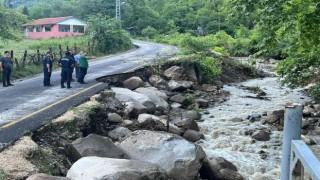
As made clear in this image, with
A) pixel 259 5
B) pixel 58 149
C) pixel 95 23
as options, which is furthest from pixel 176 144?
pixel 95 23

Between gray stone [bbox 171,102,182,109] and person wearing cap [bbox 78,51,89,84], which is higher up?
person wearing cap [bbox 78,51,89,84]

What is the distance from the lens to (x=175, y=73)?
21.5m

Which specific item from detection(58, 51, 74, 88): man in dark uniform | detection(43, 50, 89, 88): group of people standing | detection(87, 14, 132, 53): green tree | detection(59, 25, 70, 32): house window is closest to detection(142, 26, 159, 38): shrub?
detection(59, 25, 70, 32): house window

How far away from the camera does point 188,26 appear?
239 ft

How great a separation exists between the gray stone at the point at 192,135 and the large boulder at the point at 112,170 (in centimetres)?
521

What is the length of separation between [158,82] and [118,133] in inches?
368

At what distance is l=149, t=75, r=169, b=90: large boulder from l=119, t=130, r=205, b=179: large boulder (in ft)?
33.5

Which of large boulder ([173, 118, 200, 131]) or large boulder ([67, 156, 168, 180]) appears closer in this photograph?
large boulder ([67, 156, 168, 180])

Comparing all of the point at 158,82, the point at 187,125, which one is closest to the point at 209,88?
the point at 158,82

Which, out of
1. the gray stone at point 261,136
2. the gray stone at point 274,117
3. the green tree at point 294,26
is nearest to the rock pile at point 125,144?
the gray stone at point 261,136

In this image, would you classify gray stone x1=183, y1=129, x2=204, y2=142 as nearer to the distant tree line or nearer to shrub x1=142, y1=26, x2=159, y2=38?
the distant tree line

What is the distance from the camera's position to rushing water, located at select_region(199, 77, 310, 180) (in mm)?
10374

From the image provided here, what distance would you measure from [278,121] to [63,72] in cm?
808

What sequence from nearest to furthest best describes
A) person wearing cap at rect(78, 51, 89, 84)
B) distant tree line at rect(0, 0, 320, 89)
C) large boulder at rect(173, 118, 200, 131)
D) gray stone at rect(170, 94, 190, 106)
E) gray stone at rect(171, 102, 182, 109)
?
distant tree line at rect(0, 0, 320, 89) < large boulder at rect(173, 118, 200, 131) < person wearing cap at rect(78, 51, 89, 84) < gray stone at rect(171, 102, 182, 109) < gray stone at rect(170, 94, 190, 106)
